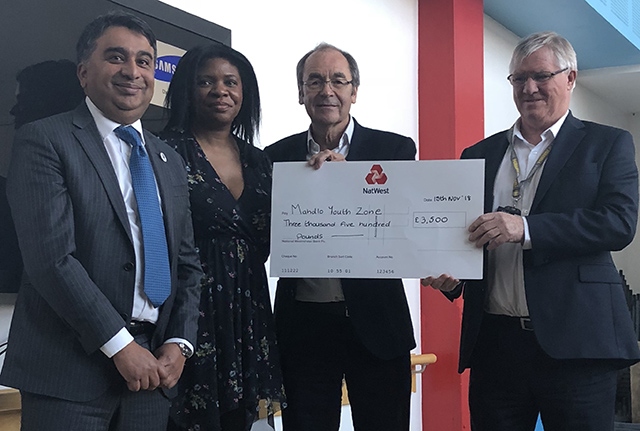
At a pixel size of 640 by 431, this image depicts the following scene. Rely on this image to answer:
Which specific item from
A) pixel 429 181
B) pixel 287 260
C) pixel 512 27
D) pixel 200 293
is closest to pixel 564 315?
pixel 429 181

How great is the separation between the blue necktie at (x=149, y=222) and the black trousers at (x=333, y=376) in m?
0.53

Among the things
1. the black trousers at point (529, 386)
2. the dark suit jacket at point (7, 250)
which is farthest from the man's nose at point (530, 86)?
the dark suit jacket at point (7, 250)

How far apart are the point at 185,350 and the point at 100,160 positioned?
1.52 feet

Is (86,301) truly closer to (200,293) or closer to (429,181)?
(200,293)

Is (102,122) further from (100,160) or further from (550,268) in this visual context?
(550,268)

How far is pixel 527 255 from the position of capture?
1.94 meters

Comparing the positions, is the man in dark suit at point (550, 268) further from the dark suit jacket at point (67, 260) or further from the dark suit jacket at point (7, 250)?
the dark suit jacket at point (7, 250)

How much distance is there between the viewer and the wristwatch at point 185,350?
1605 mm

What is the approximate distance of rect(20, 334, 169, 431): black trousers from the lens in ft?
4.65

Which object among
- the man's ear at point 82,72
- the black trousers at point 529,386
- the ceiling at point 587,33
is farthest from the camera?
the ceiling at point 587,33

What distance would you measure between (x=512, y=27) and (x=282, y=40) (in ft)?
8.16

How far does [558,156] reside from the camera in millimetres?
1956

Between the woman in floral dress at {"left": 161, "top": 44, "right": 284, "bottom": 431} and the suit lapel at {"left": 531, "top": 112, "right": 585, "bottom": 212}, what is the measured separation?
2.46ft

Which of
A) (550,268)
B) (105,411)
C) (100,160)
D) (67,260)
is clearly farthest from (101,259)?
(550,268)
